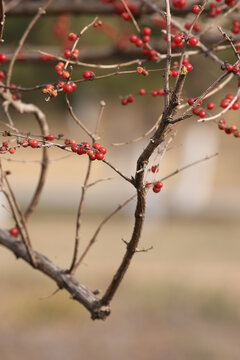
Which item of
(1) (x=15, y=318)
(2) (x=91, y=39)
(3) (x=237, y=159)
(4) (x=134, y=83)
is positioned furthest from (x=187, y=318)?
(3) (x=237, y=159)

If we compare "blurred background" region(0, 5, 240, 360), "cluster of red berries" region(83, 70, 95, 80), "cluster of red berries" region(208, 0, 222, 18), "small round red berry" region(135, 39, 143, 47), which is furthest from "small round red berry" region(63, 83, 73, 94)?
"cluster of red berries" region(208, 0, 222, 18)

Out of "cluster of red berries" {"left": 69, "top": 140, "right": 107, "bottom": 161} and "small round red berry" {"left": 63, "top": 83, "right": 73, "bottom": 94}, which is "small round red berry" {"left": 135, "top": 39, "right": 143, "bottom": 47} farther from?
"cluster of red berries" {"left": 69, "top": 140, "right": 107, "bottom": 161}

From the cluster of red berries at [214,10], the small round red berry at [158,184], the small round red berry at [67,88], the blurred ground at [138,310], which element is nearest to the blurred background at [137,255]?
the blurred ground at [138,310]

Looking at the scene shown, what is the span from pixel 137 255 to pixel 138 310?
11.4ft

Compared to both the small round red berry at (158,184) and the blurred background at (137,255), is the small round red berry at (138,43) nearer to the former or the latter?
the blurred background at (137,255)

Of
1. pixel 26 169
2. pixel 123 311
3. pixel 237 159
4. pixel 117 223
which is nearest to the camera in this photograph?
pixel 123 311

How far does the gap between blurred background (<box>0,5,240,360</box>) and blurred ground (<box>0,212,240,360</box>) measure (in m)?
0.02

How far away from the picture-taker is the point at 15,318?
9.44 metres

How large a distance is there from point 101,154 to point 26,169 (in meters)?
26.2

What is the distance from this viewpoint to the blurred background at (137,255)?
8.67 meters

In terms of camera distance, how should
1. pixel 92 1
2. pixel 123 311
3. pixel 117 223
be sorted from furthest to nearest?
pixel 117 223
pixel 123 311
pixel 92 1

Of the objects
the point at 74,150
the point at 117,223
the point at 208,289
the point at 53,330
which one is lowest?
the point at 74,150

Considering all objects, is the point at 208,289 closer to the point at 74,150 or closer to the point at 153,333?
the point at 153,333

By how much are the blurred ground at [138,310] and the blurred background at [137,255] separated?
0.06 feet
